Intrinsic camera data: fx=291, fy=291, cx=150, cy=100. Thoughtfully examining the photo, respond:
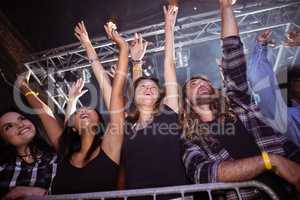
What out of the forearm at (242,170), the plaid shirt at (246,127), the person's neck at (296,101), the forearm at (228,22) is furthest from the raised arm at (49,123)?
the person's neck at (296,101)

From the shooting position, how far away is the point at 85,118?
2.84 metres

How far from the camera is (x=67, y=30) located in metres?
5.42

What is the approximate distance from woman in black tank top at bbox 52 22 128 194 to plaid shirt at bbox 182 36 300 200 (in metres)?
0.59

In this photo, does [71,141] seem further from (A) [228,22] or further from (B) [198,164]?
(A) [228,22]

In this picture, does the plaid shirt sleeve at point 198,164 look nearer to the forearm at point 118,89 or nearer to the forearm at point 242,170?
the forearm at point 242,170

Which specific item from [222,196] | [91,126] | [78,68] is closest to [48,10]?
[78,68]

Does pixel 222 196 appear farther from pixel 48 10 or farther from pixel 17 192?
pixel 48 10

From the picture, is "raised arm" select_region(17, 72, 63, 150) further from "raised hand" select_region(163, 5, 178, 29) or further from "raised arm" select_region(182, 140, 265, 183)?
"raised hand" select_region(163, 5, 178, 29)

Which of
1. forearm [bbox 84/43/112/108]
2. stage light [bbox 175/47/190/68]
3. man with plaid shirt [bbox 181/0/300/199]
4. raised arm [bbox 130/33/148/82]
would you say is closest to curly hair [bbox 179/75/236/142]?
man with plaid shirt [bbox 181/0/300/199]

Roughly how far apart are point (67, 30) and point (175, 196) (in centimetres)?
424

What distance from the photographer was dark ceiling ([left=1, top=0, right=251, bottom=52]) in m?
4.93

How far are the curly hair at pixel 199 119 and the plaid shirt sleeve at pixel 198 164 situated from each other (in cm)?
13

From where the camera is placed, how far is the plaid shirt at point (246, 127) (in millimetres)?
2029

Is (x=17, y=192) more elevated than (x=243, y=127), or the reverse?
(x=243, y=127)
